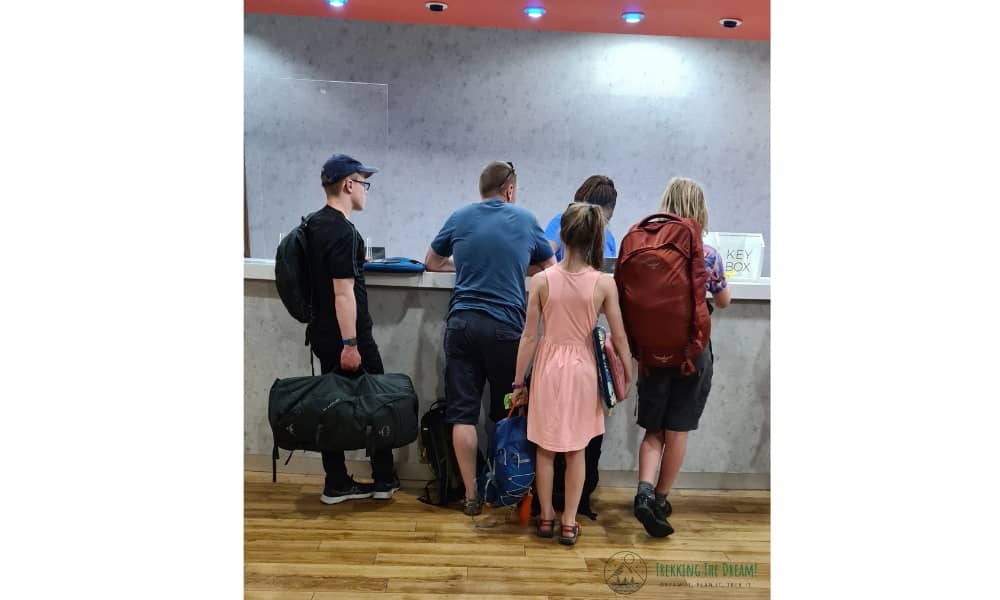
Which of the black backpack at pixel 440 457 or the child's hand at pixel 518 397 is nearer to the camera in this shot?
the child's hand at pixel 518 397

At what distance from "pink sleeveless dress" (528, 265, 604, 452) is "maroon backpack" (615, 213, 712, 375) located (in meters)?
0.16

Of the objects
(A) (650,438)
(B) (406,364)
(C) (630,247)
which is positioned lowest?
(A) (650,438)

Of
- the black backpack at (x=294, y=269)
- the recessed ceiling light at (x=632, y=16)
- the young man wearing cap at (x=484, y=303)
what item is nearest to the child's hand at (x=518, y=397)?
the young man wearing cap at (x=484, y=303)

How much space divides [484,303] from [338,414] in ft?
2.39

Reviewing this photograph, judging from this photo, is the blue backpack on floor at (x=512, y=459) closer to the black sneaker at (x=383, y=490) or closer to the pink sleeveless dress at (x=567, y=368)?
the pink sleeveless dress at (x=567, y=368)

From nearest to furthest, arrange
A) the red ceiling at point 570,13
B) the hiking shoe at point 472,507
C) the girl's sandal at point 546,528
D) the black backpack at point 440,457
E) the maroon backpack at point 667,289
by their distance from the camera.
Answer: the maroon backpack at point 667,289 < the girl's sandal at point 546,528 < the hiking shoe at point 472,507 < the black backpack at point 440,457 < the red ceiling at point 570,13

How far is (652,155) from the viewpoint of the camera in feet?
20.3

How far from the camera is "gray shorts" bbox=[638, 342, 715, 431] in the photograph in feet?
10.4

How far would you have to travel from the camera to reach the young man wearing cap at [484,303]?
10.7ft

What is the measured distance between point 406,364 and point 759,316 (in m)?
1.66

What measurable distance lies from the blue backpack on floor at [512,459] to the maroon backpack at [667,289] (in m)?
0.58

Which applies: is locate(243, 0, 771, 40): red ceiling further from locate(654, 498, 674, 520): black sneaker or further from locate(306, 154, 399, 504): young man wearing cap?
locate(654, 498, 674, 520): black sneaker

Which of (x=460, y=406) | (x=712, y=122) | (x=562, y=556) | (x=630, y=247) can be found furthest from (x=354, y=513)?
(x=712, y=122)

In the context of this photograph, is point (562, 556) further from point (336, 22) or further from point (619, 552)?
point (336, 22)
